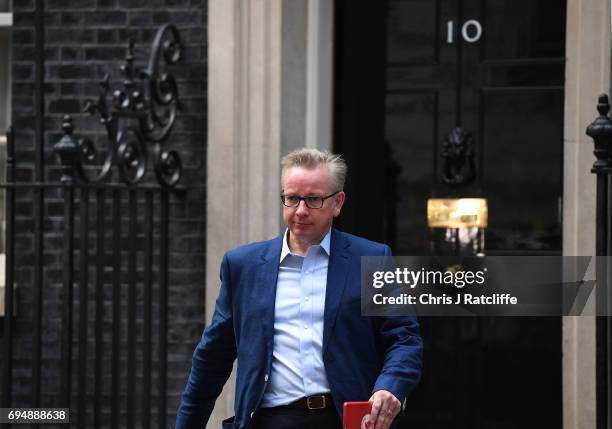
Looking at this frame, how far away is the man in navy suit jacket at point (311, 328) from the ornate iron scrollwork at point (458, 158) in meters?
2.65

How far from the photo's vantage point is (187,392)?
4.46 metres

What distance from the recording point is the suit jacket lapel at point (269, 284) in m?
4.22

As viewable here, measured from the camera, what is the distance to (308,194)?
165 inches

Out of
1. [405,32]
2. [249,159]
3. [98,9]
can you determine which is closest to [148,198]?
[249,159]

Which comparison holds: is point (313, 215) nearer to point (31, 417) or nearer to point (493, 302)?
point (493, 302)

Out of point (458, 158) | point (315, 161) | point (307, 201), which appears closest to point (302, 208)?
point (307, 201)

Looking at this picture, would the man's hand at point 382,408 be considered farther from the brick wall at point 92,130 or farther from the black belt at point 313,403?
the brick wall at point 92,130

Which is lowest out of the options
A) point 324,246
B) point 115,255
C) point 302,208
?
point 115,255

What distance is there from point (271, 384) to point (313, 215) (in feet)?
1.88

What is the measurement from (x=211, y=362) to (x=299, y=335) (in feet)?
1.29

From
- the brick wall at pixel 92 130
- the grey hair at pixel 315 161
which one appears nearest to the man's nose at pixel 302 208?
the grey hair at pixel 315 161

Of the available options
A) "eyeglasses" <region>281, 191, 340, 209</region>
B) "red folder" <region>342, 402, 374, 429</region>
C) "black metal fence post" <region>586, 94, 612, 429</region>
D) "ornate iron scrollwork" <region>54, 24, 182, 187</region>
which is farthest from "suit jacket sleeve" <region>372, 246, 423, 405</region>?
"ornate iron scrollwork" <region>54, 24, 182, 187</region>

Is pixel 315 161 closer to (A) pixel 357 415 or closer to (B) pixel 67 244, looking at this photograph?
(A) pixel 357 415

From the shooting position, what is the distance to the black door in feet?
22.5
